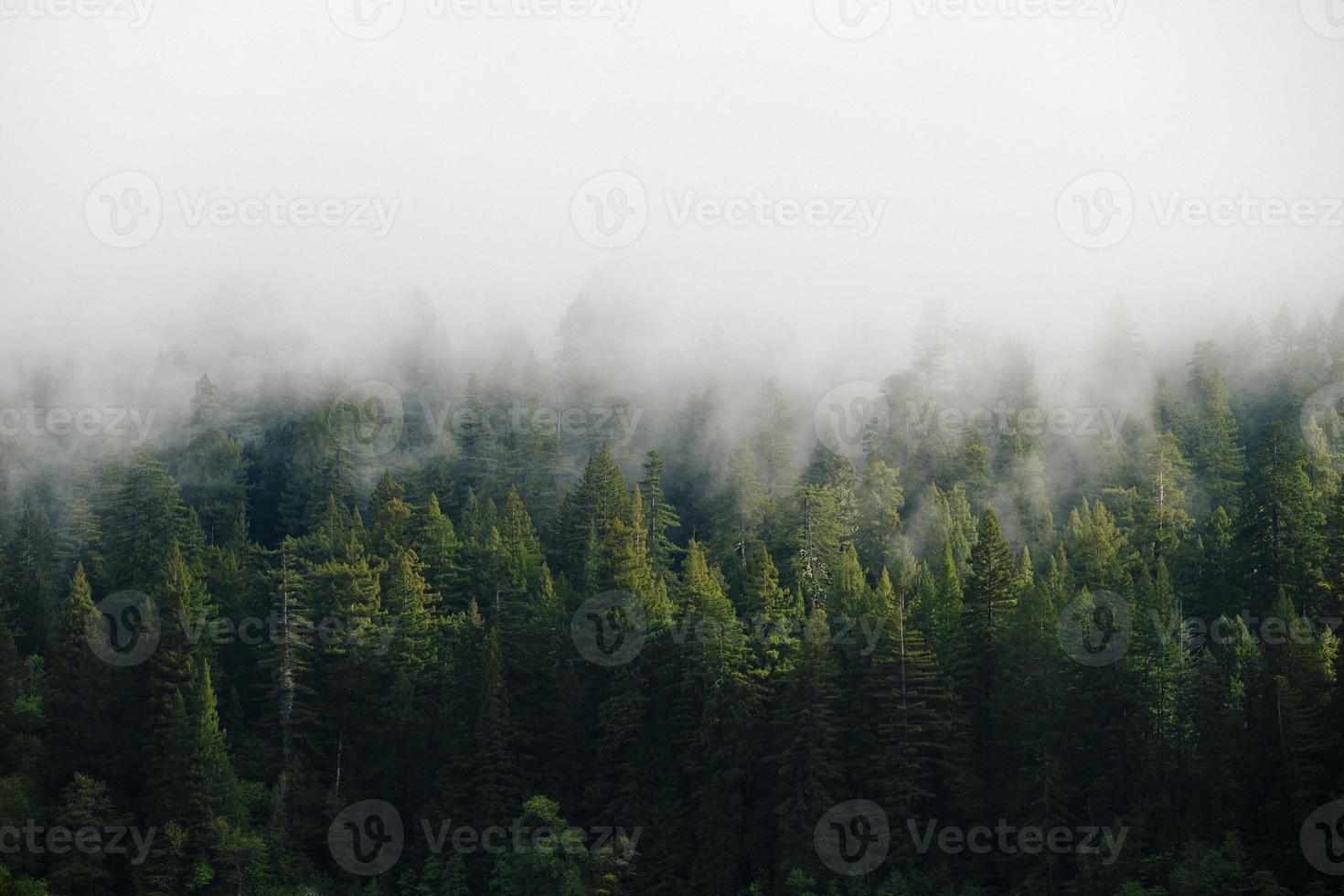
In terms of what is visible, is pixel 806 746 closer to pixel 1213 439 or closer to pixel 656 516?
pixel 656 516

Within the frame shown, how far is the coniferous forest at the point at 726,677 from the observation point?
6950 cm

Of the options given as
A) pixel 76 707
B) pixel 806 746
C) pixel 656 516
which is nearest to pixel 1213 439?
pixel 656 516

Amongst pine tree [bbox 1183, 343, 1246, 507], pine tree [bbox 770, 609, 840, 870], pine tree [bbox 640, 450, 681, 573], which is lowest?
pine tree [bbox 770, 609, 840, 870]

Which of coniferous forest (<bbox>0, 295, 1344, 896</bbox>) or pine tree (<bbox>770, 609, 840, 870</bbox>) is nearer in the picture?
coniferous forest (<bbox>0, 295, 1344, 896</bbox>)

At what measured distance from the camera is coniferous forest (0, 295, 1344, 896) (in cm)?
6950

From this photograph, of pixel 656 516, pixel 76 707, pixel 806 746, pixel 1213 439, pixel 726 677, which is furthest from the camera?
pixel 1213 439

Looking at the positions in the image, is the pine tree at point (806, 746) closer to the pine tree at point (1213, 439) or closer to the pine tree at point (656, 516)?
the pine tree at point (656, 516)

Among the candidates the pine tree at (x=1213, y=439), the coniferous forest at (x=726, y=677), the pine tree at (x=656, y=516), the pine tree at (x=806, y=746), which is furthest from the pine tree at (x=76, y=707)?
the pine tree at (x=1213, y=439)

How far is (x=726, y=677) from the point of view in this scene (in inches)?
2997

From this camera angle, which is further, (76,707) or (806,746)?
(76,707)

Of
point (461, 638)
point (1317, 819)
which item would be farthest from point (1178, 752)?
point (461, 638)

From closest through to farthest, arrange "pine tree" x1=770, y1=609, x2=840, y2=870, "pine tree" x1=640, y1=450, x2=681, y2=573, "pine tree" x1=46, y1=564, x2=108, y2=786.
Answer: "pine tree" x1=770, y1=609, x2=840, y2=870
"pine tree" x1=46, y1=564, x2=108, y2=786
"pine tree" x1=640, y1=450, x2=681, y2=573

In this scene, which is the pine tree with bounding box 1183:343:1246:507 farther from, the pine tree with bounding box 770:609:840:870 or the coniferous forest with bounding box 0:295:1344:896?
the pine tree with bounding box 770:609:840:870

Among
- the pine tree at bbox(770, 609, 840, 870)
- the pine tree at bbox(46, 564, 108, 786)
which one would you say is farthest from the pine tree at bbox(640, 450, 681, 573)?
the pine tree at bbox(46, 564, 108, 786)
